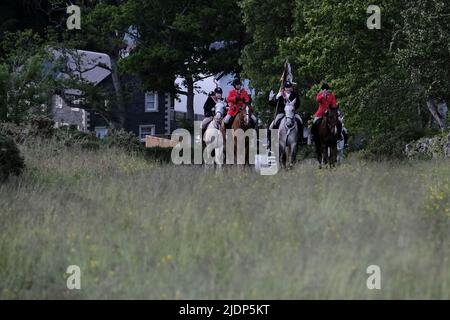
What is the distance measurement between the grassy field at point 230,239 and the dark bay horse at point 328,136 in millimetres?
7187

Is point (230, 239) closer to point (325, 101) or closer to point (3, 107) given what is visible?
point (325, 101)

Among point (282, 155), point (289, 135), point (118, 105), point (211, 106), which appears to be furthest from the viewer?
point (118, 105)

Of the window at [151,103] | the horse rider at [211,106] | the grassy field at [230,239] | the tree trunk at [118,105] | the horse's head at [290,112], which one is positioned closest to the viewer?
the grassy field at [230,239]

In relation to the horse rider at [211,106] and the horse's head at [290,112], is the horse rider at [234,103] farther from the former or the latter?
the horse's head at [290,112]

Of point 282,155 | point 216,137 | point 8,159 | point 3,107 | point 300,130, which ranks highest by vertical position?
point 3,107

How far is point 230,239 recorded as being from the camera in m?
10.5

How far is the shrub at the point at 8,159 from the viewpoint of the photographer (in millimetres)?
17234

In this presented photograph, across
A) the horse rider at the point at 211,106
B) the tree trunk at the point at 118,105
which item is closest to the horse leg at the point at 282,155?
the horse rider at the point at 211,106

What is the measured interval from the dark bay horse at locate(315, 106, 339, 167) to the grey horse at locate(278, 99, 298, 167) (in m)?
0.77

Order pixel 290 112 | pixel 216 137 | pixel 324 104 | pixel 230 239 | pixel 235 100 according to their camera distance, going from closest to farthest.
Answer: pixel 230 239 < pixel 290 112 < pixel 324 104 < pixel 235 100 < pixel 216 137

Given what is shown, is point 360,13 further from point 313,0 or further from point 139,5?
point 139,5

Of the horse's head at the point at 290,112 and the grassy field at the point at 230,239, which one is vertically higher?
the horse's head at the point at 290,112

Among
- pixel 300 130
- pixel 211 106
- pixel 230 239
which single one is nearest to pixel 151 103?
pixel 211 106

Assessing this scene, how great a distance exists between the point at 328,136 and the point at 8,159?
9.01 m
